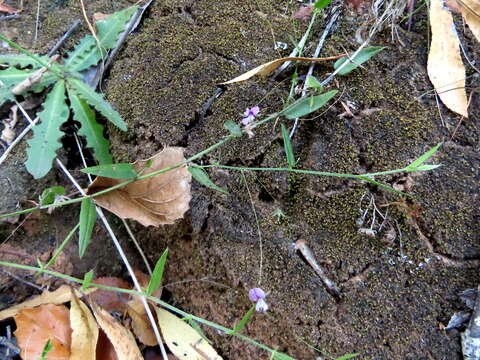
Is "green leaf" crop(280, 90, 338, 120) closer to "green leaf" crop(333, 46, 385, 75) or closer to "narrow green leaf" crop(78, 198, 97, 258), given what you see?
"green leaf" crop(333, 46, 385, 75)

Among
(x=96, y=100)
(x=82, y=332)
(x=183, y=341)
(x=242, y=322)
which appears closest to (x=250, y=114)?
(x=96, y=100)

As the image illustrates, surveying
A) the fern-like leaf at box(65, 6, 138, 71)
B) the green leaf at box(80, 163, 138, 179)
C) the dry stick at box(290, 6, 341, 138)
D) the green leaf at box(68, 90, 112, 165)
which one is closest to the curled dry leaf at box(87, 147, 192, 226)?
the green leaf at box(80, 163, 138, 179)

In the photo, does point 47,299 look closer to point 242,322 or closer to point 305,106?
point 242,322

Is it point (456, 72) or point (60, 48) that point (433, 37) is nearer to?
point (456, 72)

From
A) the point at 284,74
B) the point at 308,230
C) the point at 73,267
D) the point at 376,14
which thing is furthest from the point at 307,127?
the point at 73,267

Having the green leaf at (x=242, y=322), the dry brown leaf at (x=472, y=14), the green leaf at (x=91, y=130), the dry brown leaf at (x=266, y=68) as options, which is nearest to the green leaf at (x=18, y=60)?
the green leaf at (x=91, y=130)

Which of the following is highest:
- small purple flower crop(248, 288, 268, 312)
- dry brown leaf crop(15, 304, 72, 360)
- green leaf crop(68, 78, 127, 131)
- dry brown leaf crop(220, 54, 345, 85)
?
dry brown leaf crop(220, 54, 345, 85)

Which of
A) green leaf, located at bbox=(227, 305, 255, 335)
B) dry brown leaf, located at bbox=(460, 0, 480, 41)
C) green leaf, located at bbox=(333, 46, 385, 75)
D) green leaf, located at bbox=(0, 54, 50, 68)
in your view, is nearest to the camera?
green leaf, located at bbox=(227, 305, 255, 335)
